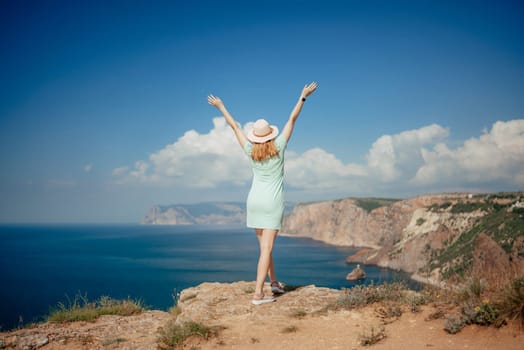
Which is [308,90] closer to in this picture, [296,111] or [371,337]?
[296,111]

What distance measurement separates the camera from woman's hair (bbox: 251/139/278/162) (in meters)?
5.61

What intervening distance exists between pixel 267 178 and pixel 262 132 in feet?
2.48

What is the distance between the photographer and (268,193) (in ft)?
18.6

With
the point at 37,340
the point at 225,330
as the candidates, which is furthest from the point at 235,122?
the point at 37,340

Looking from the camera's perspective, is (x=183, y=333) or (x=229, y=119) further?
(x=229, y=119)

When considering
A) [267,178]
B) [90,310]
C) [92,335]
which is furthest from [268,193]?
[90,310]

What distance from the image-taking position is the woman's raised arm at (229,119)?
19.8 feet

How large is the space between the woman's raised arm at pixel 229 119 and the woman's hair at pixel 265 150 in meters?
0.39

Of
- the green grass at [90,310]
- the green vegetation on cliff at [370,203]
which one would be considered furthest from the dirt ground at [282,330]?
the green vegetation on cliff at [370,203]

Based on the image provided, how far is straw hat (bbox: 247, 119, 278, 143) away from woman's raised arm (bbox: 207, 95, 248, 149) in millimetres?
260

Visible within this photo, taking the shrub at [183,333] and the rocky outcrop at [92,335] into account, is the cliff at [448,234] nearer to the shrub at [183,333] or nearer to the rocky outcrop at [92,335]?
the rocky outcrop at [92,335]

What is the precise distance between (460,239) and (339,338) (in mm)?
93459

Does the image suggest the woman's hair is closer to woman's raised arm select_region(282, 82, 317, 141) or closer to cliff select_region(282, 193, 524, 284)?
woman's raised arm select_region(282, 82, 317, 141)

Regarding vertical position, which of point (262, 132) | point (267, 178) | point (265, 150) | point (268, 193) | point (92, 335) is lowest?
point (92, 335)
